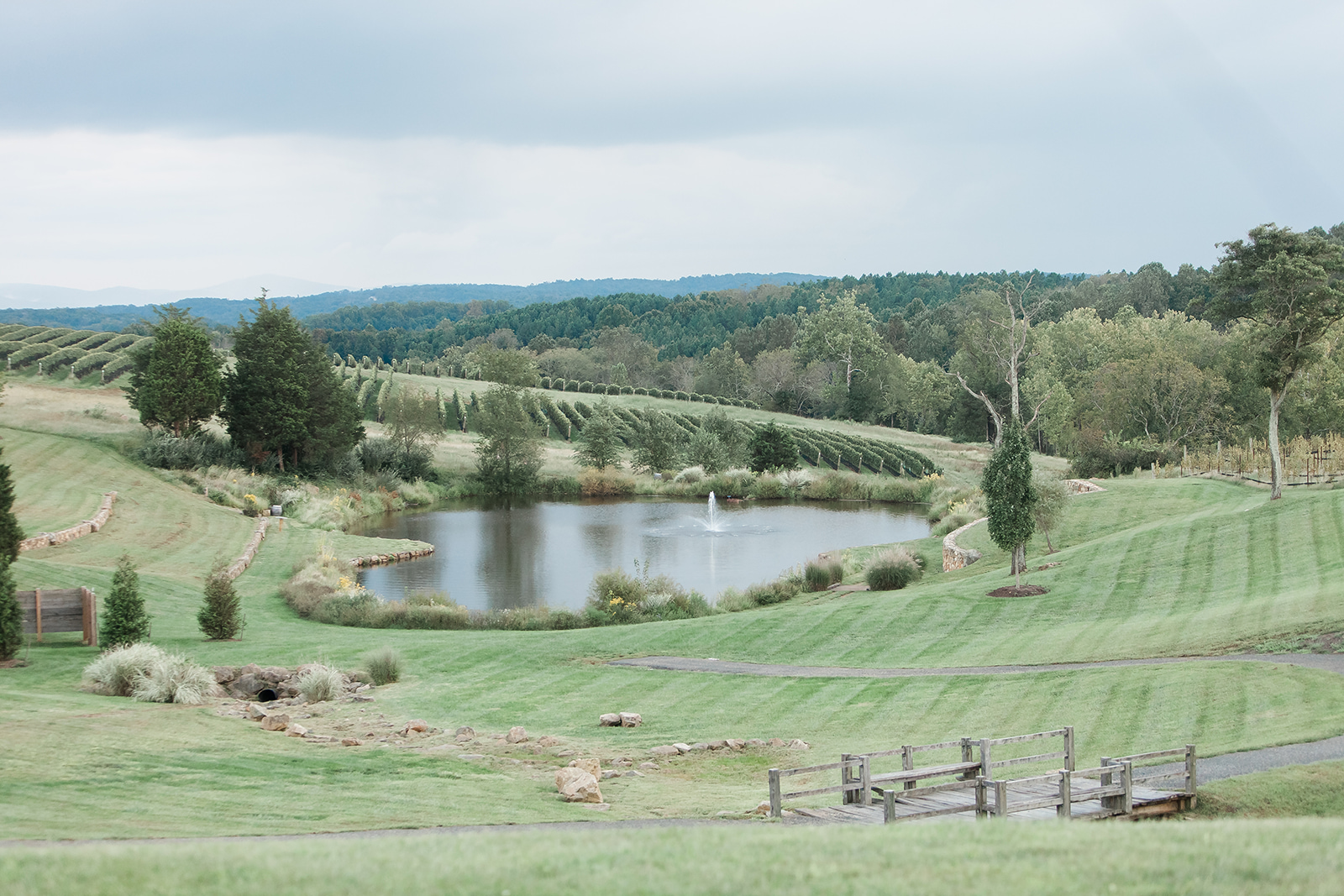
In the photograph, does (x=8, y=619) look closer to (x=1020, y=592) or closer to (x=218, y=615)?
(x=218, y=615)

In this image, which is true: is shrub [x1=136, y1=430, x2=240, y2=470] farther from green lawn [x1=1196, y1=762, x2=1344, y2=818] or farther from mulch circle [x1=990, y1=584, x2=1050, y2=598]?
green lawn [x1=1196, y1=762, x2=1344, y2=818]

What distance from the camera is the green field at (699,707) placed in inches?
260

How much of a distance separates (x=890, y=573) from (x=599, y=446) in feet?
111

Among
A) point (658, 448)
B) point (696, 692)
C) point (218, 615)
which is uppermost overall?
point (658, 448)

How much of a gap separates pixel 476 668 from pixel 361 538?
20166 millimetres

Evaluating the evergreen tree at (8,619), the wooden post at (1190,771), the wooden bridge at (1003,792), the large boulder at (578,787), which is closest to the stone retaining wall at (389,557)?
the evergreen tree at (8,619)

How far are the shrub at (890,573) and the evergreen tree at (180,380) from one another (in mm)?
31129

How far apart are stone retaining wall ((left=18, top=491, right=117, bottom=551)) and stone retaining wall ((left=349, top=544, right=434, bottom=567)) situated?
7514mm

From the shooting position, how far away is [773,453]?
192 ft


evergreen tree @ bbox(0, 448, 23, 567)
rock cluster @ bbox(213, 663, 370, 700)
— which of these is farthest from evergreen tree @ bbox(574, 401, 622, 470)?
rock cluster @ bbox(213, 663, 370, 700)

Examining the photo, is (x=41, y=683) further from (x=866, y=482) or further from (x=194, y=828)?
(x=866, y=482)

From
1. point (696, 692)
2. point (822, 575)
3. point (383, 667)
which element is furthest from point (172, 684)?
point (822, 575)

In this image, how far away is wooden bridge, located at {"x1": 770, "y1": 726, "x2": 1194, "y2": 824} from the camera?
356 inches

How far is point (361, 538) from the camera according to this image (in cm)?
3744
